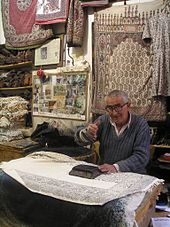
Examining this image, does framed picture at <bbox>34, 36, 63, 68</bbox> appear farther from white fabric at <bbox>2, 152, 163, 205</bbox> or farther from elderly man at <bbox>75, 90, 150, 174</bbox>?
white fabric at <bbox>2, 152, 163, 205</bbox>

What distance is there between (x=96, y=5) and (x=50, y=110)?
1.41 metres

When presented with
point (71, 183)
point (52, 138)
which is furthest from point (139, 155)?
point (52, 138)

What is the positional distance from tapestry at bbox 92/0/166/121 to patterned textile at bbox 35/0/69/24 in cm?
46

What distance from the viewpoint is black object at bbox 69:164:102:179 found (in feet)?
5.30

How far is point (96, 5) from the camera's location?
3.06 metres

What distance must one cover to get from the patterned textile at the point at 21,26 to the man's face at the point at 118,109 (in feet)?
5.81

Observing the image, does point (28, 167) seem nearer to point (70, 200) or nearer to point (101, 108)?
point (70, 200)

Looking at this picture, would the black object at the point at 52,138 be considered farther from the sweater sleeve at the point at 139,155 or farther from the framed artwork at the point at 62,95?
the sweater sleeve at the point at 139,155

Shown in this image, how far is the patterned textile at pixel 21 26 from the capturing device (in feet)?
12.0

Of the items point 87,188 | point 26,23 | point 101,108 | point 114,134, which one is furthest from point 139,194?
point 26,23

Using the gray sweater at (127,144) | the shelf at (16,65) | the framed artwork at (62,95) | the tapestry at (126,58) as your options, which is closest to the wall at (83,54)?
the framed artwork at (62,95)

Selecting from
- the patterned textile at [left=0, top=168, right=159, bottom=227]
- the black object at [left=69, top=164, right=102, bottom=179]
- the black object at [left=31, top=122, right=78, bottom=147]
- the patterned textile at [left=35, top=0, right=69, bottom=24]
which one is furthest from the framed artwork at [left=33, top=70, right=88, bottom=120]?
the patterned textile at [left=0, top=168, right=159, bottom=227]

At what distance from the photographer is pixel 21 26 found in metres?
3.83

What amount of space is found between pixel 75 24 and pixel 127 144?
1.69m
